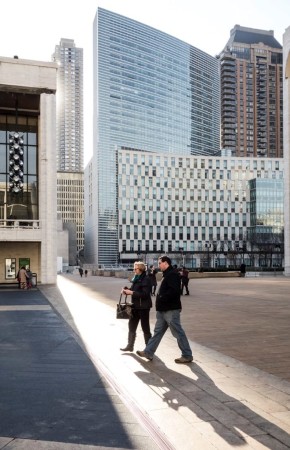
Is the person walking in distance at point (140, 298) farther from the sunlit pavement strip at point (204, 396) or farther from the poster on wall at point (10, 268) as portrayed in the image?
the poster on wall at point (10, 268)

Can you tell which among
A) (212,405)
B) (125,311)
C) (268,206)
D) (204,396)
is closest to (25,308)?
(125,311)

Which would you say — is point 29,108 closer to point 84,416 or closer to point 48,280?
point 48,280

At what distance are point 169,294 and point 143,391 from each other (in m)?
2.09

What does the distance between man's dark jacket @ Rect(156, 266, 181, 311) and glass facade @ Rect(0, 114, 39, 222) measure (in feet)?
106

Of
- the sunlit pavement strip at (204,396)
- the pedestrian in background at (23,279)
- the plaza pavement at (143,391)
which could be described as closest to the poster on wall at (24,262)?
the pedestrian in background at (23,279)

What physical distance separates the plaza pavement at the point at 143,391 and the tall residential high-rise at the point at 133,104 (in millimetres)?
130207

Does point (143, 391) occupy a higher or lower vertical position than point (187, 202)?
lower

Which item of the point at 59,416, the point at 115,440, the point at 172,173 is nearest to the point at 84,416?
the point at 59,416

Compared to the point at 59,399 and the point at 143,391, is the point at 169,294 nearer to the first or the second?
the point at 143,391

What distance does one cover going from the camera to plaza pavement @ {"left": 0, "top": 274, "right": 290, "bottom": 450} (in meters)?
4.59

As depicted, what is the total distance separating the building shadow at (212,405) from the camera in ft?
15.1

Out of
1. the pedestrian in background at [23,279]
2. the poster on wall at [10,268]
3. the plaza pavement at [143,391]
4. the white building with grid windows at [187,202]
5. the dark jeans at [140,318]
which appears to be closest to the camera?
the plaza pavement at [143,391]

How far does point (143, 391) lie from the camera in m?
6.25

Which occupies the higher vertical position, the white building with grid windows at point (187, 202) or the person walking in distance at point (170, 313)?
the white building with grid windows at point (187, 202)
